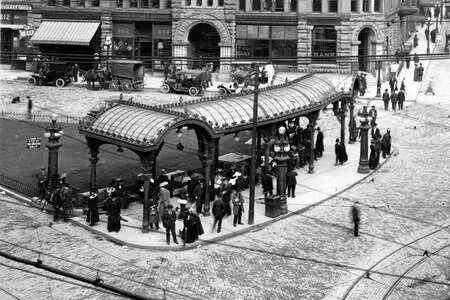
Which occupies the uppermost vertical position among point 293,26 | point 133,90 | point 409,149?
point 293,26

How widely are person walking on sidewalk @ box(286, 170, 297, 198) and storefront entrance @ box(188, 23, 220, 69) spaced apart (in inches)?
1305

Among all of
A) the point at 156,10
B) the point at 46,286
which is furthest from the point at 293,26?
the point at 46,286

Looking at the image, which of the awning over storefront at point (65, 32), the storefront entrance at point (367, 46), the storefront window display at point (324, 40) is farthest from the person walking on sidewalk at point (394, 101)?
the awning over storefront at point (65, 32)

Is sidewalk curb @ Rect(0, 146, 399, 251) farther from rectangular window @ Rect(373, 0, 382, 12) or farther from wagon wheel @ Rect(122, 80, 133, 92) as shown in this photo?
rectangular window @ Rect(373, 0, 382, 12)

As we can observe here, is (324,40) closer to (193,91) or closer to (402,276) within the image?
(193,91)

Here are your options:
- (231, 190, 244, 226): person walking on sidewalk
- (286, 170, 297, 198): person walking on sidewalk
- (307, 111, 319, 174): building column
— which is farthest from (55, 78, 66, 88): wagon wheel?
(231, 190, 244, 226): person walking on sidewalk

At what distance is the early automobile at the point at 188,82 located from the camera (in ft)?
163

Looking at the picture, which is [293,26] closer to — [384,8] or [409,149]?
[384,8]

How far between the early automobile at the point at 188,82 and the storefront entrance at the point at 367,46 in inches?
648

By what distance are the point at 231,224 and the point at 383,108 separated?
85.1ft

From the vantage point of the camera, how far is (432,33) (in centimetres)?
7725

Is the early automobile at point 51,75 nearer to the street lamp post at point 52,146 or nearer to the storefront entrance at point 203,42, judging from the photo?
the storefront entrance at point 203,42

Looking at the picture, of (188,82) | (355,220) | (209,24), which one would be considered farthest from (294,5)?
(355,220)

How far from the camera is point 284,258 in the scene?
72.8 ft
